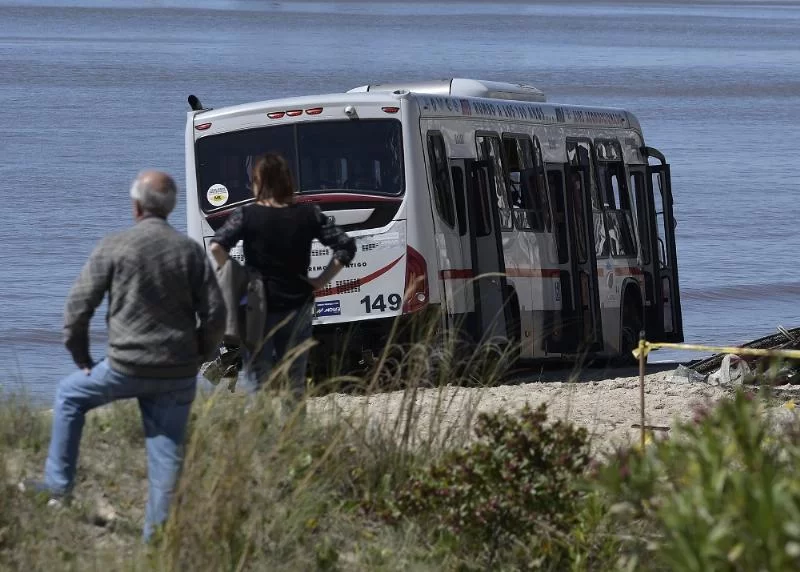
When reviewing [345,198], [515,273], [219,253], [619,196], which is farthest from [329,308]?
[619,196]

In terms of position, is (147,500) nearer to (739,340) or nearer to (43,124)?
(739,340)

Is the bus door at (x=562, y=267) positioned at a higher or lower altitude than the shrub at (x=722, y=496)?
higher

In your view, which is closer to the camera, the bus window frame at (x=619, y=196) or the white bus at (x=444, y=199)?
the white bus at (x=444, y=199)

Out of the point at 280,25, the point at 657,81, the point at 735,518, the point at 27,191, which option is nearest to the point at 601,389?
the point at 735,518

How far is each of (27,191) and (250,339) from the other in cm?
2875

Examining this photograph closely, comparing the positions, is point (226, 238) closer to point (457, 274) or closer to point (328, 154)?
point (328, 154)

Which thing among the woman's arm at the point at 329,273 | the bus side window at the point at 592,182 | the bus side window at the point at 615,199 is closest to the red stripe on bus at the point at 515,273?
the bus side window at the point at 592,182

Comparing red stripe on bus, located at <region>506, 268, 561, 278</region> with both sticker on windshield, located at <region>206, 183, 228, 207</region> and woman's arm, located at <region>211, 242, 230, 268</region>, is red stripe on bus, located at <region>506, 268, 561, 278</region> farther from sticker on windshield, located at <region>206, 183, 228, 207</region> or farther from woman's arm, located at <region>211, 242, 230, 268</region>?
woman's arm, located at <region>211, 242, 230, 268</region>

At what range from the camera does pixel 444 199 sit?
1443cm

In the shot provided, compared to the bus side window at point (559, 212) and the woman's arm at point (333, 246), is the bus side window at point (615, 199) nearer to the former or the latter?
the bus side window at point (559, 212)

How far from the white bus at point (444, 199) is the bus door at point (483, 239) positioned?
2 cm

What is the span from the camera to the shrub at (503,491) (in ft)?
25.3

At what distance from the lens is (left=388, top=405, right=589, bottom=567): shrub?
304 inches

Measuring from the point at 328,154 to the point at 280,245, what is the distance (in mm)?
5527
